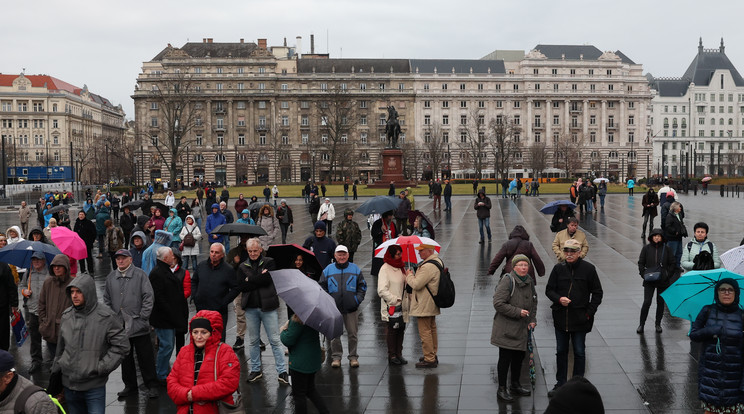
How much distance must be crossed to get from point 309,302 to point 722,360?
12.8ft

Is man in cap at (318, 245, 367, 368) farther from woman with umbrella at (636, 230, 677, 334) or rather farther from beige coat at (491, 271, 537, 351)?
woman with umbrella at (636, 230, 677, 334)

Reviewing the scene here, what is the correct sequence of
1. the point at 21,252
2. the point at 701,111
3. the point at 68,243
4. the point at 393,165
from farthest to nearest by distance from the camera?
the point at 701,111 < the point at 393,165 < the point at 68,243 < the point at 21,252

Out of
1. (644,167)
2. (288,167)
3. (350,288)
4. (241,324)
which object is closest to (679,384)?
(350,288)

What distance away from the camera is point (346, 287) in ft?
30.7

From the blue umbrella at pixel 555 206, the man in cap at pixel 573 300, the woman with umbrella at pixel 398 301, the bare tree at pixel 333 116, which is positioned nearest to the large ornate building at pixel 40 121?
the bare tree at pixel 333 116

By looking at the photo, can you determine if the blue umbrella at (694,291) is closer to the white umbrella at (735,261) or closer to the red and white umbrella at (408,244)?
the white umbrella at (735,261)

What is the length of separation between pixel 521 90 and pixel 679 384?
11835cm

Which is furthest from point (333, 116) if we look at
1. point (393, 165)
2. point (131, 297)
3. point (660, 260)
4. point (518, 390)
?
point (518, 390)

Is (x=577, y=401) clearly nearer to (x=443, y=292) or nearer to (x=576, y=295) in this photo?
(x=576, y=295)

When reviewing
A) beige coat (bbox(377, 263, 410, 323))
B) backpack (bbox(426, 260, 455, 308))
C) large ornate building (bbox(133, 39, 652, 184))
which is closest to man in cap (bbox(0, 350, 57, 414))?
beige coat (bbox(377, 263, 410, 323))

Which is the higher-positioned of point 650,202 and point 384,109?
point 384,109

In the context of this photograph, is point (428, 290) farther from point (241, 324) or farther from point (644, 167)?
point (644, 167)

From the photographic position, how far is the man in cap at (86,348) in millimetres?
6629

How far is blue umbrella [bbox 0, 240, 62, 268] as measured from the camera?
10.4m
